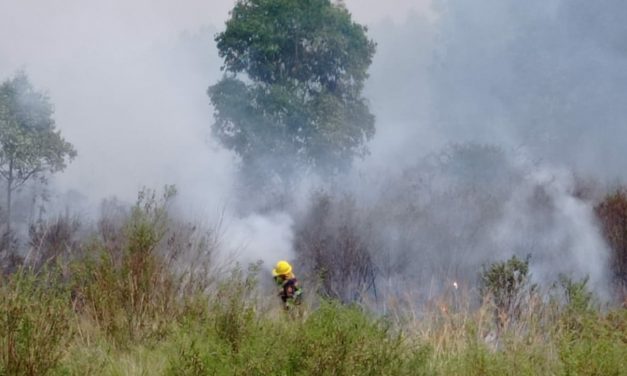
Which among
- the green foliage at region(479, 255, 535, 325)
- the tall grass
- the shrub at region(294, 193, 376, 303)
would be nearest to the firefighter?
the tall grass

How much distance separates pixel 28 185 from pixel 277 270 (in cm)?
1993

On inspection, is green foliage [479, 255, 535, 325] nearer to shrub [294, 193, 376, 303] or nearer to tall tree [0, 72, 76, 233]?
shrub [294, 193, 376, 303]

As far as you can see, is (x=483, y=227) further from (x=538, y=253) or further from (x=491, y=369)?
(x=491, y=369)

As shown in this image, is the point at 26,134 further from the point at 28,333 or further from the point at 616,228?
the point at 28,333

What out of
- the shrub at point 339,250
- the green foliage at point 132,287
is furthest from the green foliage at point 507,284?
the green foliage at point 132,287

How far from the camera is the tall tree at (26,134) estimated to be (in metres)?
18.6

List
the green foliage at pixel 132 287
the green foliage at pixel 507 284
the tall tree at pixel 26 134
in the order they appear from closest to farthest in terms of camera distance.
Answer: the green foliage at pixel 132 287, the green foliage at pixel 507 284, the tall tree at pixel 26 134

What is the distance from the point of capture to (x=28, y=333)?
4.35m

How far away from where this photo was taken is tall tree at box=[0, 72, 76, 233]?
61.1 ft

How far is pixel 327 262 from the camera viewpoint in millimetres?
13336

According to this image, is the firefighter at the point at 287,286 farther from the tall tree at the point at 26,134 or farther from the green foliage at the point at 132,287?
the tall tree at the point at 26,134

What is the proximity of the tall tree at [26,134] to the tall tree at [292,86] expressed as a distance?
4.02 meters

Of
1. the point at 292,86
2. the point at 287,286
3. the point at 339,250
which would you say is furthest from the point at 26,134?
the point at 287,286

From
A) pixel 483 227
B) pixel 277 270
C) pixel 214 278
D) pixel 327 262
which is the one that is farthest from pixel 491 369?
pixel 483 227
